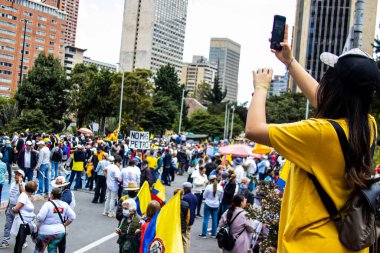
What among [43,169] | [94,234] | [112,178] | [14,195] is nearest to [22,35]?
[43,169]

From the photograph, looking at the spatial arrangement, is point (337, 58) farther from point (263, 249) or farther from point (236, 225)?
point (236, 225)

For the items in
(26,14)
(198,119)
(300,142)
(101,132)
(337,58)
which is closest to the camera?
(300,142)

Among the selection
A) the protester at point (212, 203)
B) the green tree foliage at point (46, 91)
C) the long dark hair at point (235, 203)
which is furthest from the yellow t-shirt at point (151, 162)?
the green tree foliage at point (46, 91)

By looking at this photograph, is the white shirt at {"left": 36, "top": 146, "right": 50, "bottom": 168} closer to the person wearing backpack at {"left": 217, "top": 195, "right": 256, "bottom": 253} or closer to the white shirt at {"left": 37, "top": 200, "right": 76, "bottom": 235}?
the white shirt at {"left": 37, "top": 200, "right": 76, "bottom": 235}

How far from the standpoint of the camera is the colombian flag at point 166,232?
6295mm

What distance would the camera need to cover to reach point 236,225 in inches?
326

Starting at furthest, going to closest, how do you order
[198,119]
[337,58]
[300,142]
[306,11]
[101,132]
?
[306,11], [198,119], [101,132], [337,58], [300,142]

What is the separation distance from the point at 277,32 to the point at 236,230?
6450 mm

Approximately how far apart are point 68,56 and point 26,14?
39.1m

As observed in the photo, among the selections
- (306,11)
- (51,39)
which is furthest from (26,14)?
(306,11)

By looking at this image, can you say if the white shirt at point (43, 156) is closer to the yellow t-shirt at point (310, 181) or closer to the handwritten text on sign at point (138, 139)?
the handwritten text on sign at point (138, 139)

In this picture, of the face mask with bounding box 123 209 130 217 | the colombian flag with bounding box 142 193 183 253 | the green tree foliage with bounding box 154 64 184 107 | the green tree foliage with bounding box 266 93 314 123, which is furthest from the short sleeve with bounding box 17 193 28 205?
the green tree foliage with bounding box 154 64 184 107

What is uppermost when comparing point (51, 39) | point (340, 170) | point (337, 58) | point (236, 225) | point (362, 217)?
point (51, 39)

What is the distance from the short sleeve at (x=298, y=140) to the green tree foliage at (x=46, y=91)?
4945 cm
